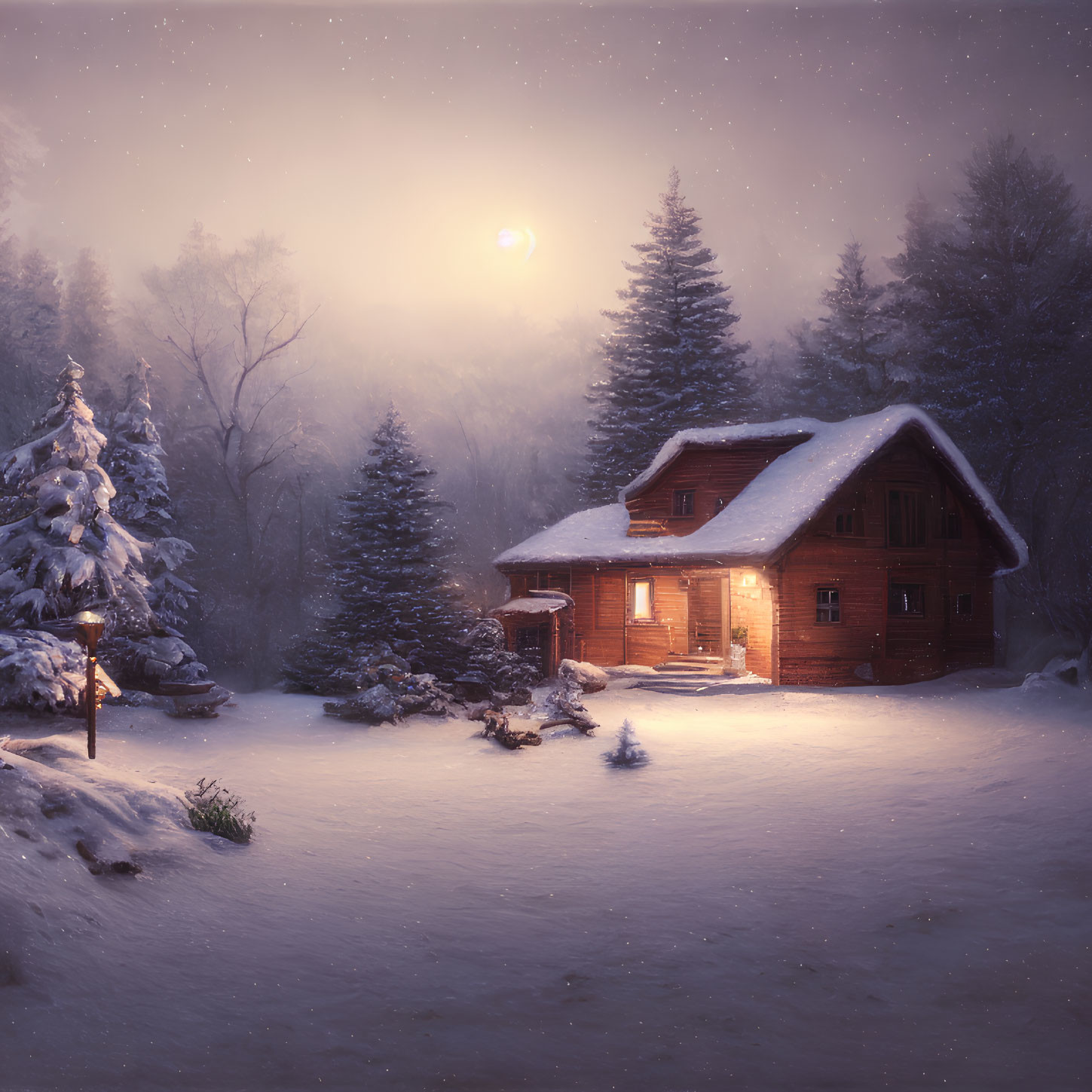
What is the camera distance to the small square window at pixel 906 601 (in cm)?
2477

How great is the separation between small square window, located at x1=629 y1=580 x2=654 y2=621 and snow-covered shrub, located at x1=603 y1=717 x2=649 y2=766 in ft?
48.4

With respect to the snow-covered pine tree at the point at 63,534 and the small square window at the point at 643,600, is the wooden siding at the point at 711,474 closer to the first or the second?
the small square window at the point at 643,600

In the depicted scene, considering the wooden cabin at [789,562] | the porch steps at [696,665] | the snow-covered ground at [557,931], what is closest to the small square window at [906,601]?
the wooden cabin at [789,562]

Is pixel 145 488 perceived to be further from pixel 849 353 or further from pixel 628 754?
pixel 849 353

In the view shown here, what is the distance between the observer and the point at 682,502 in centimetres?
2872

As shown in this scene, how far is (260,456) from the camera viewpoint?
43469 millimetres

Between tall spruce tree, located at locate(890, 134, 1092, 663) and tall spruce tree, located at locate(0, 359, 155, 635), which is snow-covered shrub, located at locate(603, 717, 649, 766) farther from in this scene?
tall spruce tree, located at locate(890, 134, 1092, 663)

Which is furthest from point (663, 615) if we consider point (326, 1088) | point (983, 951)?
point (326, 1088)

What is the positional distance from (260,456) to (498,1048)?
135ft

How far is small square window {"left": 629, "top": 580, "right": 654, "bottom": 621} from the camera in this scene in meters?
28.8

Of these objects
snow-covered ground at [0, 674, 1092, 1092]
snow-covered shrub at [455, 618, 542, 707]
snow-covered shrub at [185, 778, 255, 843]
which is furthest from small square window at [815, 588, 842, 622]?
snow-covered shrub at [185, 778, 255, 843]

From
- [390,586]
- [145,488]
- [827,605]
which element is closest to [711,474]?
[827,605]

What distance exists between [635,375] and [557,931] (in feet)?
115

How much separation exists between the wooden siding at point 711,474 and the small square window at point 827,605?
502cm
